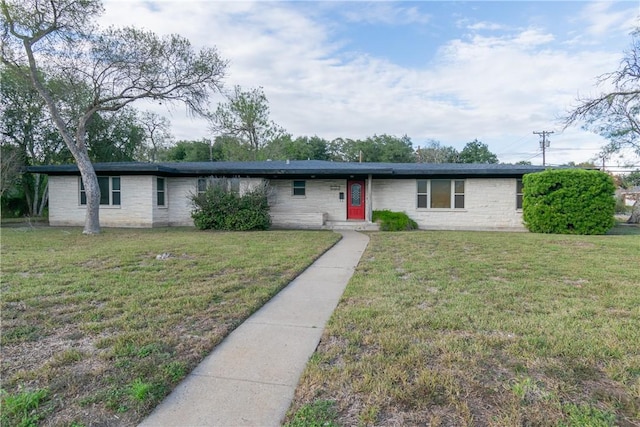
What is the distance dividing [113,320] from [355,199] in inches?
491

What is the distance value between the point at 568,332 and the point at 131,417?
3787mm

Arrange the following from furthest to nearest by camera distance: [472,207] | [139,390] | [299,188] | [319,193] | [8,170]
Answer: [299,188], [319,193], [8,170], [472,207], [139,390]

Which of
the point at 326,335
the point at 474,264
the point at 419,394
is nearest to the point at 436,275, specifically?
the point at 474,264

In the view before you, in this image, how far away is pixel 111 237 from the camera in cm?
1084

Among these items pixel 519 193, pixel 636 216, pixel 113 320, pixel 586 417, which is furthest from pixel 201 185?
pixel 636 216

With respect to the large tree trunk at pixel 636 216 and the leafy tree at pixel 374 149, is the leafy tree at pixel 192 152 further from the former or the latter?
the large tree trunk at pixel 636 216

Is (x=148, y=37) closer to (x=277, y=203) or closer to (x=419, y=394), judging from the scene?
(x=277, y=203)

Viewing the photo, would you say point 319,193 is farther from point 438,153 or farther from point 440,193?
point 438,153

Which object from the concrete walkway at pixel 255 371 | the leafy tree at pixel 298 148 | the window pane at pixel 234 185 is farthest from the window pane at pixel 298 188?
the leafy tree at pixel 298 148

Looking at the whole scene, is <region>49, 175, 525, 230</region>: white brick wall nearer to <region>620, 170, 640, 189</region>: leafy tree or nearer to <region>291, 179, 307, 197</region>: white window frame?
<region>291, 179, 307, 197</region>: white window frame

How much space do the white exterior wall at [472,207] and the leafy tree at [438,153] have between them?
30.0 m

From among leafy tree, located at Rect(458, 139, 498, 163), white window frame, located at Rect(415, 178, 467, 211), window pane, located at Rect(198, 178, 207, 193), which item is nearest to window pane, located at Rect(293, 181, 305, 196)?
window pane, located at Rect(198, 178, 207, 193)

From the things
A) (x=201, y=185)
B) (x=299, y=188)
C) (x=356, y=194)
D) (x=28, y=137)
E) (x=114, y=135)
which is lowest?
(x=356, y=194)

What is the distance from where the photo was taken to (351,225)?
46.5ft
